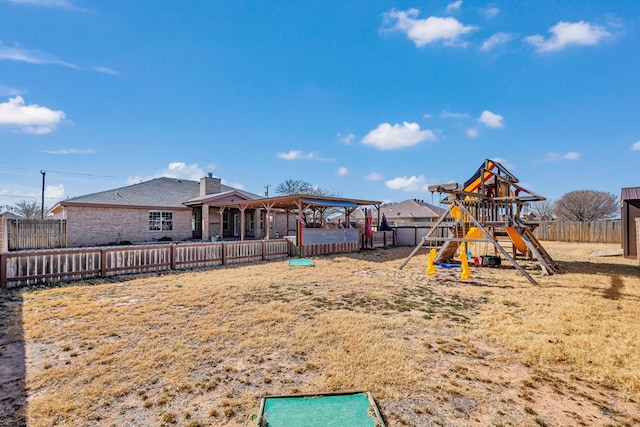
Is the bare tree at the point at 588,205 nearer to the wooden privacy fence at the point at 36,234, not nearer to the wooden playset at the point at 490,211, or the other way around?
the wooden playset at the point at 490,211

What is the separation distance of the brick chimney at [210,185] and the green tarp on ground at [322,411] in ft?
69.3

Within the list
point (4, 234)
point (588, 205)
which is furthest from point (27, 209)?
point (588, 205)

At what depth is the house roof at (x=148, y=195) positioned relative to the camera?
1797 cm

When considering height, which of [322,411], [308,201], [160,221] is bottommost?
[322,411]

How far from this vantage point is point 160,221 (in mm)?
20266

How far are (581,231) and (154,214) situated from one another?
31.9 m

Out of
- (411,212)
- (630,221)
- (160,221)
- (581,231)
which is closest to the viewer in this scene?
(630,221)

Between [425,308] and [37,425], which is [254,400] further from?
[425,308]

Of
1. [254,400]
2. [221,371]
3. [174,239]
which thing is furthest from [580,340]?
[174,239]

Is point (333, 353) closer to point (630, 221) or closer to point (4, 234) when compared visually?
point (630, 221)

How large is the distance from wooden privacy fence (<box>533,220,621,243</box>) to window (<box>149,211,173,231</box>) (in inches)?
1168

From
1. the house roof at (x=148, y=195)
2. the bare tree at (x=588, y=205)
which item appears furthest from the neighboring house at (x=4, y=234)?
the bare tree at (x=588, y=205)

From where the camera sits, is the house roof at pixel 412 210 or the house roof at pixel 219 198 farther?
the house roof at pixel 412 210

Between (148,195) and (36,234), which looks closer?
(36,234)
